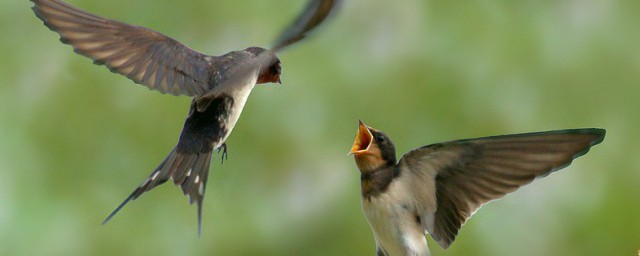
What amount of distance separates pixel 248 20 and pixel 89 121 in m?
0.31

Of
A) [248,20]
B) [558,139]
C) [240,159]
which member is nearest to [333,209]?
[240,159]

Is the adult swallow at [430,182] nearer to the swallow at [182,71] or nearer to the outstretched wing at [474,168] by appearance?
the outstretched wing at [474,168]

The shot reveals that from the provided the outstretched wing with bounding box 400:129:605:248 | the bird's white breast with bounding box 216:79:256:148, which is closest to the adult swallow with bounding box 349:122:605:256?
the outstretched wing with bounding box 400:129:605:248

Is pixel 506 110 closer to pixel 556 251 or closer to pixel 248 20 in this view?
pixel 556 251

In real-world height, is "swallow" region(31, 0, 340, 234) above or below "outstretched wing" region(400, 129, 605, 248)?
above

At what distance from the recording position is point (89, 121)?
1.56 metres

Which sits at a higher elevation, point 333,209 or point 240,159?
point 240,159

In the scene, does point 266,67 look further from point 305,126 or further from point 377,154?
point 305,126

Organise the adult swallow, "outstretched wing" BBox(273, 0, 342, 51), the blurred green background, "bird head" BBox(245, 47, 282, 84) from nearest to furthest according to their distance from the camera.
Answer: "outstretched wing" BBox(273, 0, 342, 51) → "bird head" BBox(245, 47, 282, 84) → the adult swallow → the blurred green background

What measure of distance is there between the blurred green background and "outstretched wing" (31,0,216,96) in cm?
59

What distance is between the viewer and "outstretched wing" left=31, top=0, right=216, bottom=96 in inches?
30.3

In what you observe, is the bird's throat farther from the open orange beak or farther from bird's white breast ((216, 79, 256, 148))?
bird's white breast ((216, 79, 256, 148))

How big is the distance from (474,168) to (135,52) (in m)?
0.34

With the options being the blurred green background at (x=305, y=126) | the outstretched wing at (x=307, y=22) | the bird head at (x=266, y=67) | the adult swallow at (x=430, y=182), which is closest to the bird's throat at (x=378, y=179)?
the adult swallow at (x=430, y=182)
